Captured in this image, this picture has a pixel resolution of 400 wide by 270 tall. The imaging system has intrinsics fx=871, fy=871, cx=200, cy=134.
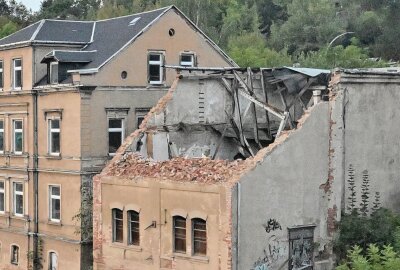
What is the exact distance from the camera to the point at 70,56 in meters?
38.7

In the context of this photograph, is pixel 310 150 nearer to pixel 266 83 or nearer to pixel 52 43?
pixel 266 83

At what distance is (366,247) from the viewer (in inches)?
1154

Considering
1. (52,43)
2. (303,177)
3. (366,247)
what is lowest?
(366,247)

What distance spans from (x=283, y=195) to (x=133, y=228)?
588 cm

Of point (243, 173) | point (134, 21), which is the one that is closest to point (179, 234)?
point (243, 173)

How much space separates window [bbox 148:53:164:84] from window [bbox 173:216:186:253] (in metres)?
11.1

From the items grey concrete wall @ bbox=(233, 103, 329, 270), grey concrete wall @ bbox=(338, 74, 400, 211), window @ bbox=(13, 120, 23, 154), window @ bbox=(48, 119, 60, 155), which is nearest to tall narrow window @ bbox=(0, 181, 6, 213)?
window @ bbox=(13, 120, 23, 154)

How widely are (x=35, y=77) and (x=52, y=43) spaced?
5.80 feet

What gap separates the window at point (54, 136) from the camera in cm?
3841

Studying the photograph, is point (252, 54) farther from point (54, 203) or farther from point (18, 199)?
point (54, 203)

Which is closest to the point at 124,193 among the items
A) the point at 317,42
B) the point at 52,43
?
the point at 52,43

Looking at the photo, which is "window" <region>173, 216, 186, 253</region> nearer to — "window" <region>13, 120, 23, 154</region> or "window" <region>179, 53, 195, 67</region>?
"window" <region>179, 53, 195, 67</region>

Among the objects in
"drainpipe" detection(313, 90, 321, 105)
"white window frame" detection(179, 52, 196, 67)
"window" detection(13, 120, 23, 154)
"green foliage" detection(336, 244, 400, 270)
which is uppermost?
"white window frame" detection(179, 52, 196, 67)

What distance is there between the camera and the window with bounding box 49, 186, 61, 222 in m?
38.6
